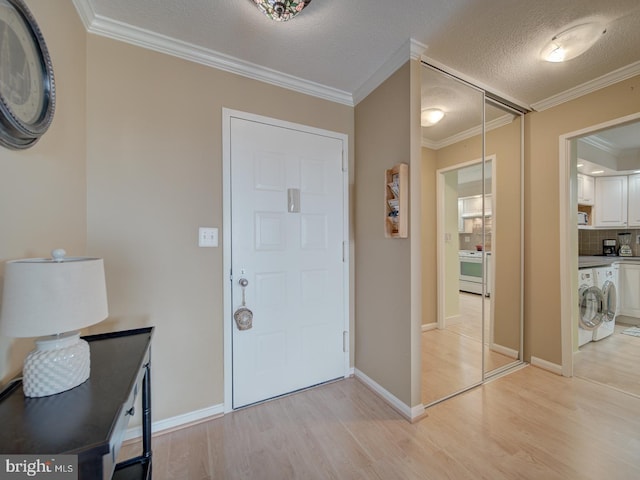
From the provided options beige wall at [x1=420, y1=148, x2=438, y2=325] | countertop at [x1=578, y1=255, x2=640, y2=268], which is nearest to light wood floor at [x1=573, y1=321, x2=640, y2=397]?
countertop at [x1=578, y1=255, x2=640, y2=268]

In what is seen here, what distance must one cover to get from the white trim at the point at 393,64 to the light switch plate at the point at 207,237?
63.2 inches

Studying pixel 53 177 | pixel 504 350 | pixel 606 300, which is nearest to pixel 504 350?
pixel 504 350

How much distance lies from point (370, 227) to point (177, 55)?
176 centimetres

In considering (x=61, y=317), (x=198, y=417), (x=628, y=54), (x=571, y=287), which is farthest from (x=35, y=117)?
(x=571, y=287)

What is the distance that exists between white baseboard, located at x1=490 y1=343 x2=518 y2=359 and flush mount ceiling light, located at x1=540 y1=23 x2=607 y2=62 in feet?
7.91

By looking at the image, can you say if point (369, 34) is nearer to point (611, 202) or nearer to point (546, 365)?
point (546, 365)

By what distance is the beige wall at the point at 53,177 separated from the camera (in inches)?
34.2

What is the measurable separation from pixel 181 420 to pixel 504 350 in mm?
2844

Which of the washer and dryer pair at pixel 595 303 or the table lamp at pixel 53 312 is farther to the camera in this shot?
the washer and dryer pair at pixel 595 303

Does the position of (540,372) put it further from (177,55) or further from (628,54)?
(177,55)

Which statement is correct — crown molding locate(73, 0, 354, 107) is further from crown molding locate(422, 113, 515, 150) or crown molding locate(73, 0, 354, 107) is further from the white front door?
crown molding locate(422, 113, 515, 150)

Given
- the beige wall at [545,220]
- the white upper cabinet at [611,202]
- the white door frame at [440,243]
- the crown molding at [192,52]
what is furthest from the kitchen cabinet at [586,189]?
the crown molding at [192,52]

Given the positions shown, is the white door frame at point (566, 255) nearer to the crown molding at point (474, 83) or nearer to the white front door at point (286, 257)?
the crown molding at point (474, 83)

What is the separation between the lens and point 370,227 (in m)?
2.07
